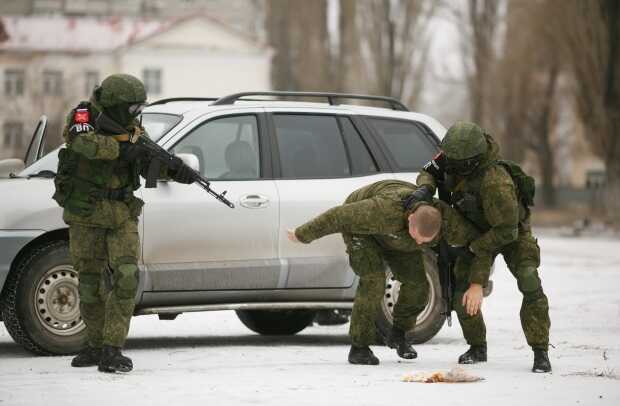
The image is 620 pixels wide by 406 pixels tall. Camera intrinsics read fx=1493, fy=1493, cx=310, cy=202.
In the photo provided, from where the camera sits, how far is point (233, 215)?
10.1 meters

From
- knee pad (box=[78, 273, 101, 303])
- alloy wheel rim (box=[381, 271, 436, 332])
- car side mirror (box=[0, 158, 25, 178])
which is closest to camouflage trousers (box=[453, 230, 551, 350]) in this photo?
alloy wheel rim (box=[381, 271, 436, 332])

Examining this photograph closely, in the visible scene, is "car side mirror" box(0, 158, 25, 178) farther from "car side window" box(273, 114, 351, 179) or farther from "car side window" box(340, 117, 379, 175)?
"car side window" box(340, 117, 379, 175)

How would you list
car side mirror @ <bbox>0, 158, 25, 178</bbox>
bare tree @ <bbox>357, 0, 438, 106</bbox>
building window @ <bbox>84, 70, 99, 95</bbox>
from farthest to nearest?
building window @ <bbox>84, 70, 99, 95</bbox> → bare tree @ <bbox>357, 0, 438, 106</bbox> → car side mirror @ <bbox>0, 158, 25, 178</bbox>

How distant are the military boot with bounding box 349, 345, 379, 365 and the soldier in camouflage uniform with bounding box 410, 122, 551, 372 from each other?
635 mm

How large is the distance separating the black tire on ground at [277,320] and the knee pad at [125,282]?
305 centimetres

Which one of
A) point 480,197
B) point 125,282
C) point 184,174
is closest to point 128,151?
point 184,174

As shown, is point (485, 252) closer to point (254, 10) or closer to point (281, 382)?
point (281, 382)

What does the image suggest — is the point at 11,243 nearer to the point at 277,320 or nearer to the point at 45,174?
the point at 45,174

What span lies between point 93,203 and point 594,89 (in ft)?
98.8

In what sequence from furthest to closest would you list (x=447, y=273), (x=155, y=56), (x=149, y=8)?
(x=149, y=8), (x=155, y=56), (x=447, y=273)

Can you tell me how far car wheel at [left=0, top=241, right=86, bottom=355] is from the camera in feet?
31.3

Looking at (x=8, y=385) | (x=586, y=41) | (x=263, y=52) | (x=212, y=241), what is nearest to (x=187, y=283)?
(x=212, y=241)

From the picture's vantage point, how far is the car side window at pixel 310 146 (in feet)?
34.8

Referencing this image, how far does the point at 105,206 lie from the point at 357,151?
2.62 metres
